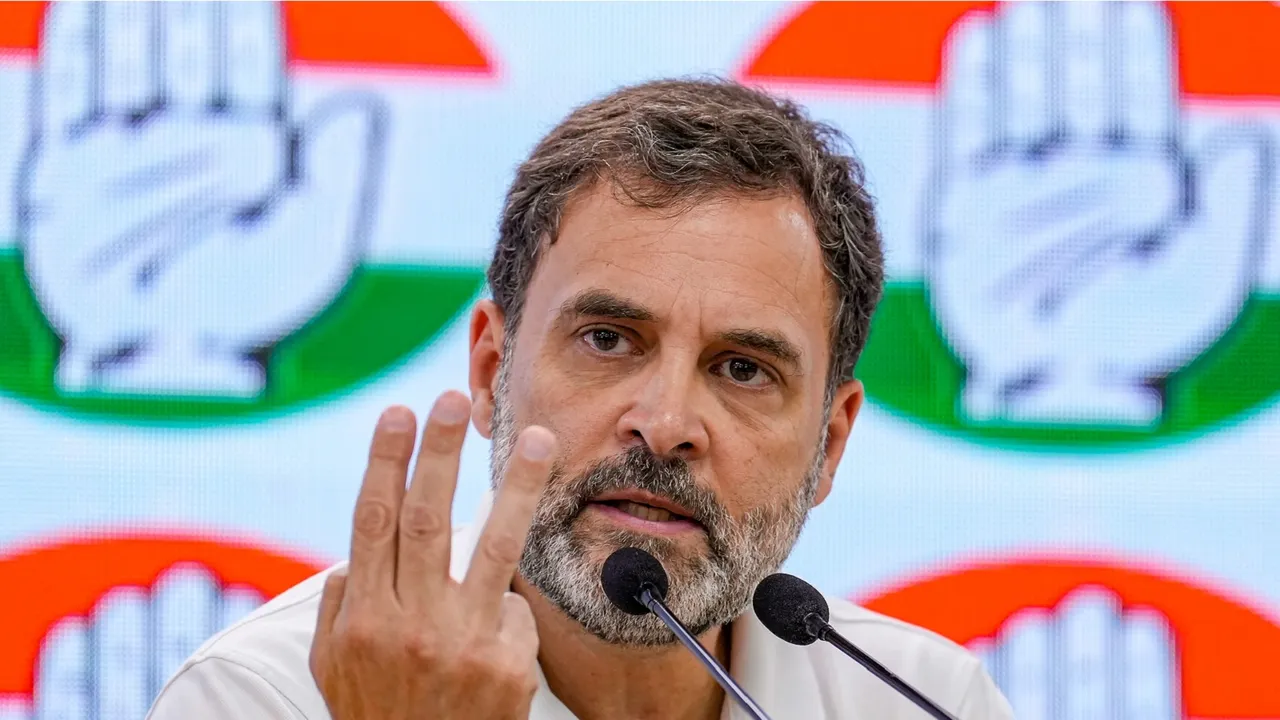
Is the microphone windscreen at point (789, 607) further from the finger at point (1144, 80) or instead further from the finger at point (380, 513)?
the finger at point (1144, 80)

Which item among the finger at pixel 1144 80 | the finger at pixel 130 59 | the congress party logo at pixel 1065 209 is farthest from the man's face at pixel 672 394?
the finger at pixel 1144 80

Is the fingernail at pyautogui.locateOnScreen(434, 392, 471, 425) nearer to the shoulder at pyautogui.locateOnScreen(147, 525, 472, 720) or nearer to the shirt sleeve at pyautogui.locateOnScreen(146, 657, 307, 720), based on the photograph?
the shoulder at pyautogui.locateOnScreen(147, 525, 472, 720)

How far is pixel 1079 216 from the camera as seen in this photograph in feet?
9.37


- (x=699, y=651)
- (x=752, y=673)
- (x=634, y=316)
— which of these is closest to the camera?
(x=699, y=651)

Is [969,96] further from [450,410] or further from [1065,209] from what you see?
[450,410]

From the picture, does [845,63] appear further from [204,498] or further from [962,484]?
[204,498]

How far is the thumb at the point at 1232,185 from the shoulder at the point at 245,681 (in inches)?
77.2

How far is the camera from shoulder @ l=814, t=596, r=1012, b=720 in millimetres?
2410

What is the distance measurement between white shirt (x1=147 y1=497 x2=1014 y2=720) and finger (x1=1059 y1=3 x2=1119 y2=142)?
108 cm

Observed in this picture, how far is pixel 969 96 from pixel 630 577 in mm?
1550

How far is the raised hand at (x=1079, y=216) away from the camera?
282 cm

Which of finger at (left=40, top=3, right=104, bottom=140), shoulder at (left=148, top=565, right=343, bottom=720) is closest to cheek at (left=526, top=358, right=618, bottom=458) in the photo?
shoulder at (left=148, top=565, right=343, bottom=720)

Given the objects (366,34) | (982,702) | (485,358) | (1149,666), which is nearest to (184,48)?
(366,34)

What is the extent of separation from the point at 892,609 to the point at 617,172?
1.14 m
